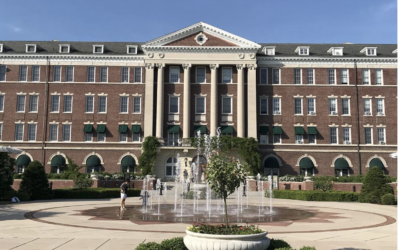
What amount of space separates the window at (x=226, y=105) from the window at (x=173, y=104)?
597cm

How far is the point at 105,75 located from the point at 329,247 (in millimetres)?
44414

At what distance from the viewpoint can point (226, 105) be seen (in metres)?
50.6

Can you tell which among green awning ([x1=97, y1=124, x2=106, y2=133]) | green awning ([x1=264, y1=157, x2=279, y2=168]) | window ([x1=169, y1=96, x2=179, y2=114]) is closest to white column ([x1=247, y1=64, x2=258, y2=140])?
green awning ([x1=264, y1=157, x2=279, y2=168])

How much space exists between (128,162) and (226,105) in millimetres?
14467

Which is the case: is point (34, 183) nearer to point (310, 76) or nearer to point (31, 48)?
point (31, 48)

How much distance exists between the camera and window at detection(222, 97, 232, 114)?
50497 mm

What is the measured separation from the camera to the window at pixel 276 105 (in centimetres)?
5103

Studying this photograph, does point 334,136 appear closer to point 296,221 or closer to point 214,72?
point 214,72

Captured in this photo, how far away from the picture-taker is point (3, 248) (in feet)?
35.7

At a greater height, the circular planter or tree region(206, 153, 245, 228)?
tree region(206, 153, 245, 228)

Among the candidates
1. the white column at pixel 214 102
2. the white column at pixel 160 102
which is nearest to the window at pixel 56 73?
the white column at pixel 160 102

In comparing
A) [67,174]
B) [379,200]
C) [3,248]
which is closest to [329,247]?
[3,248]

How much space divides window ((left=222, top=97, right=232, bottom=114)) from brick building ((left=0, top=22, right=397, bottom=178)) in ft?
0.43

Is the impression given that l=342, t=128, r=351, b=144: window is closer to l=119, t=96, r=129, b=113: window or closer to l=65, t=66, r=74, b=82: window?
l=119, t=96, r=129, b=113: window
